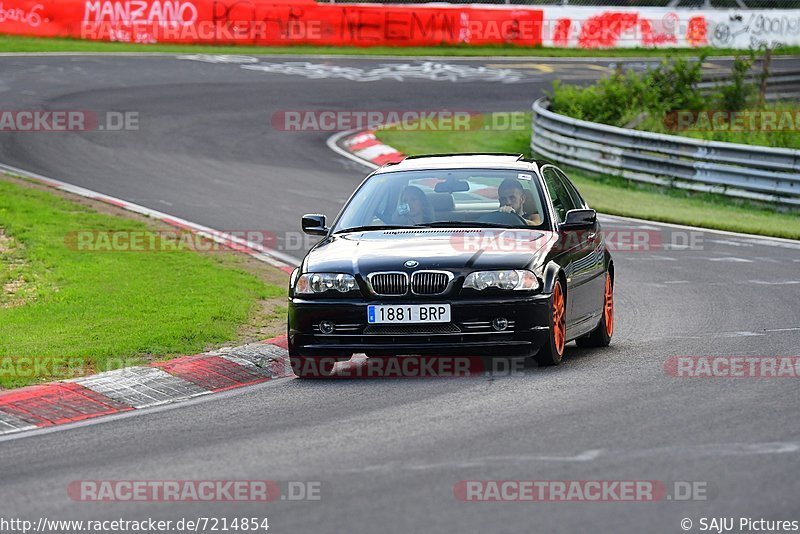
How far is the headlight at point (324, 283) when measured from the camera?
9.45 m

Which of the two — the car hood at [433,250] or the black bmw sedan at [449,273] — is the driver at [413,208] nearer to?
the black bmw sedan at [449,273]

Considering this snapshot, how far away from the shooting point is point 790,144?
2562 cm

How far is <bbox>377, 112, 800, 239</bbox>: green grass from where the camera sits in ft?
65.9

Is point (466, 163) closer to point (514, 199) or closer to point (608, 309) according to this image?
point (514, 199)

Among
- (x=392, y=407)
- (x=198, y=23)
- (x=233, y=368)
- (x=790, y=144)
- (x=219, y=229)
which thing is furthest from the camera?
(x=198, y=23)

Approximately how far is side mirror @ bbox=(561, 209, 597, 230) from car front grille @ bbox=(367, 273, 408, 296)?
5.15 ft

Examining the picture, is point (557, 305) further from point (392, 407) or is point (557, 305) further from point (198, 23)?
point (198, 23)

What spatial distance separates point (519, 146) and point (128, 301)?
53.6 ft

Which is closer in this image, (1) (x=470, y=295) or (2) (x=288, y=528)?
(2) (x=288, y=528)

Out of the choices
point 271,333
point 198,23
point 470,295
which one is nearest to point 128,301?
point 271,333

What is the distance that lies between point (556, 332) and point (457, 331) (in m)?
0.83

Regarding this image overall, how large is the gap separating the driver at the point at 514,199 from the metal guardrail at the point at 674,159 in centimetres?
1151

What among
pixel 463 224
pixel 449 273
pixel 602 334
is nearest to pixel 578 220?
pixel 463 224

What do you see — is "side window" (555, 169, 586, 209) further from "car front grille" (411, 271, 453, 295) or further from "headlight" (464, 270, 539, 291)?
"car front grille" (411, 271, 453, 295)
